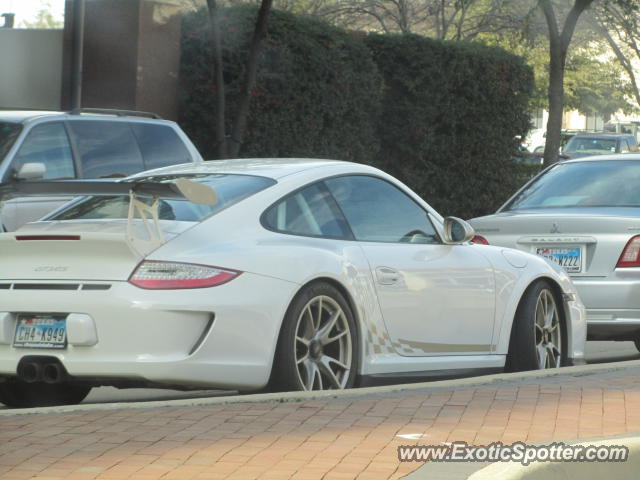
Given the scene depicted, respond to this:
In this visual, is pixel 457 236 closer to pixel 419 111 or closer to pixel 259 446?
pixel 259 446

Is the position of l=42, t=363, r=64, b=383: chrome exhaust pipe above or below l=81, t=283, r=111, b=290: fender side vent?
below

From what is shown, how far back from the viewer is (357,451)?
5344 millimetres

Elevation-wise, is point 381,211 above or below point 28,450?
above

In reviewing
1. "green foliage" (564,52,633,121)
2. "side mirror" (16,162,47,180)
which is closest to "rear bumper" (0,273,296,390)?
"side mirror" (16,162,47,180)

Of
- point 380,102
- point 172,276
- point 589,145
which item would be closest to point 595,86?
point 589,145

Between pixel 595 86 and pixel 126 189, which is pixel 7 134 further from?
pixel 595 86

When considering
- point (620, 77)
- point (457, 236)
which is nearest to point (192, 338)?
point (457, 236)

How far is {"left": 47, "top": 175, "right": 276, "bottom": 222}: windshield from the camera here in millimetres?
7133

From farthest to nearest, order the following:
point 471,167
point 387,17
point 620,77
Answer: point 620,77
point 387,17
point 471,167

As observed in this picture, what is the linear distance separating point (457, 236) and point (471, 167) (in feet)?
47.5

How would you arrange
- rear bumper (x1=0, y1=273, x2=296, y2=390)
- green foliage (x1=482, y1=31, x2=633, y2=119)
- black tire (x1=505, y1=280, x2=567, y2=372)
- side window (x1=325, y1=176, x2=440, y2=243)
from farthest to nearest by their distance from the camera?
green foliage (x1=482, y1=31, x2=633, y2=119) < black tire (x1=505, y1=280, x2=567, y2=372) < side window (x1=325, y1=176, x2=440, y2=243) < rear bumper (x1=0, y1=273, x2=296, y2=390)

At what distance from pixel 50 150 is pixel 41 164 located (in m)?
0.59

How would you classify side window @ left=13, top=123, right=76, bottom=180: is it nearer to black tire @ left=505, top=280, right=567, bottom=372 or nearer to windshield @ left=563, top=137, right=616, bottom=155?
black tire @ left=505, top=280, right=567, bottom=372

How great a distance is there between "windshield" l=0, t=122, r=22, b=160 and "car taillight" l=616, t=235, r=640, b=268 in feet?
16.2
